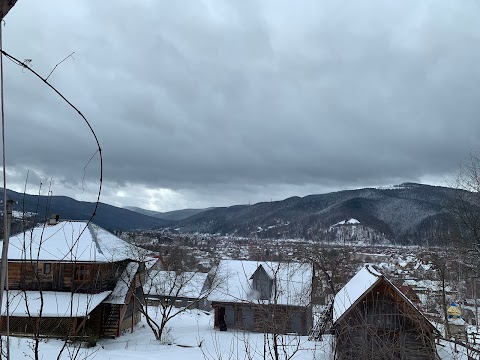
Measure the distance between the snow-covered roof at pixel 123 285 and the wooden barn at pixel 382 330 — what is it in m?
13.8

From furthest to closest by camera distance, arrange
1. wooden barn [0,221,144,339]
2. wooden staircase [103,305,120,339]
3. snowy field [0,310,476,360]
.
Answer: wooden staircase [103,305,120,339] < wooden barn [0,221,144,339] < snowy field [0,310,476,360]

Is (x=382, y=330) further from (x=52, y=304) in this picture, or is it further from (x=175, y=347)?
(x=52, y=304)

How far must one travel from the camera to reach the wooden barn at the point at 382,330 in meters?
5.45

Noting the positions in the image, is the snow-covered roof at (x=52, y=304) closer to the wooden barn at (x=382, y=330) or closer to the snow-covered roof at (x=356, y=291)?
the snow-covered roof at (x=356, y=291)

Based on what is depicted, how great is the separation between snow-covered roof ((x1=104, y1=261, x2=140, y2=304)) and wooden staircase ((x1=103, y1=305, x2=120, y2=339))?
0.55 metres

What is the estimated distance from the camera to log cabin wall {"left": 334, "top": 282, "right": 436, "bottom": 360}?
5.29m

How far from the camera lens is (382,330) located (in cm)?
1172

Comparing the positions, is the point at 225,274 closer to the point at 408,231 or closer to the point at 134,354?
the point at 134,354

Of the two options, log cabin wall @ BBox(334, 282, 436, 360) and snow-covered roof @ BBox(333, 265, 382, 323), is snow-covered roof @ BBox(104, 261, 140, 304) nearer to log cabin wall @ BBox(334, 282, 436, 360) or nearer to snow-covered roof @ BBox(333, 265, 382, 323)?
snow-covered roof @ BBox(333, 265, 382, 323)

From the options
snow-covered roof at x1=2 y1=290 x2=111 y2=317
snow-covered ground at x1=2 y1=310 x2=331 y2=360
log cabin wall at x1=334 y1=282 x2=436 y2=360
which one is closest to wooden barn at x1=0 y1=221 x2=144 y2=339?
snow-covered roof at x1=2 y1=290 x2=111 y2=317

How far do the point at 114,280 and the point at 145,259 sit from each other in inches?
100

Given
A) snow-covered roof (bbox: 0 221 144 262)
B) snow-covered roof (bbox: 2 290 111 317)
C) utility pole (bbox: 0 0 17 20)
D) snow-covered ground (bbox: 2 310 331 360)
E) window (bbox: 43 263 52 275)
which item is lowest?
snow-covered ground (bbox: 2 310 331 360)

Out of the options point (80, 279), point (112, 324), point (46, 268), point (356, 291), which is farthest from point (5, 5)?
point (46, 268)

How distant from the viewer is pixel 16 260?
798 inches
